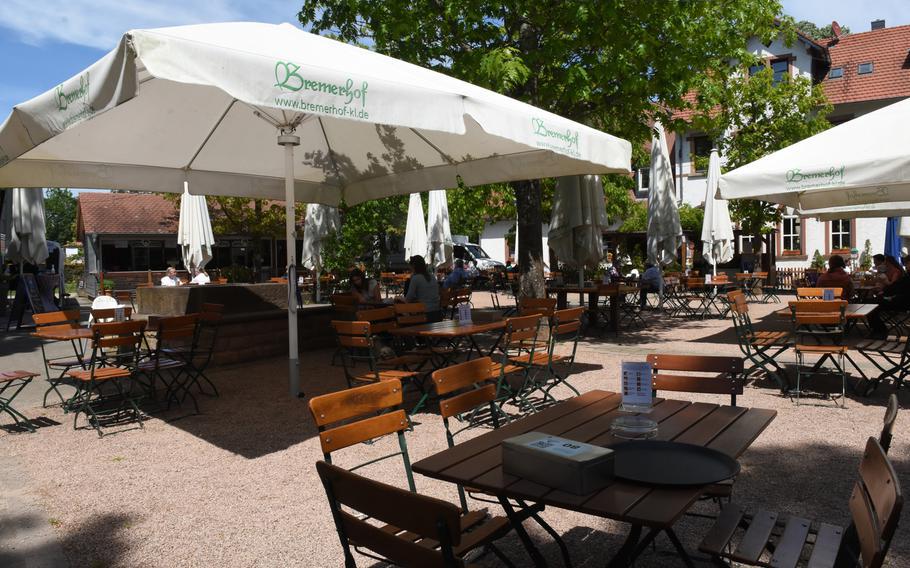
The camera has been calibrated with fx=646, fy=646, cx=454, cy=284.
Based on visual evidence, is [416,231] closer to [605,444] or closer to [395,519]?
[605,444]

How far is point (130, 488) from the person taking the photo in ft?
14.6

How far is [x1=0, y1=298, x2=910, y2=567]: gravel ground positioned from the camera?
11.4 feet

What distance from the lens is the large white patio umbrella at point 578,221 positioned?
11.3 meters

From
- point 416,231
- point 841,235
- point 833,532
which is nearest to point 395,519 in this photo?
point 833,532

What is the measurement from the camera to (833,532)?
103 inches

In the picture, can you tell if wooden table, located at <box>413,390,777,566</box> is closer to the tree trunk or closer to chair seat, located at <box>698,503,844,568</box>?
chair seat, located at <box>698,503,844,568</box>

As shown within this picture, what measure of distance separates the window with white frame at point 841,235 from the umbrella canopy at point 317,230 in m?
20.3

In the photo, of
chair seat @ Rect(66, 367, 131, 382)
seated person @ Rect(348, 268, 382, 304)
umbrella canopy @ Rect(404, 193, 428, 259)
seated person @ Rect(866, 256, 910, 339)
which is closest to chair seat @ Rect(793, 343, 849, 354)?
seated person @ Rect(866, 256, 910, 339)

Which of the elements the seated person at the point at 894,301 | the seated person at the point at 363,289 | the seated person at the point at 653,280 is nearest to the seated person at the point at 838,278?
the seated person at the point at 894,301

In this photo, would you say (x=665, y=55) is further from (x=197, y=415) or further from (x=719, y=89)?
(x=197, y=415)

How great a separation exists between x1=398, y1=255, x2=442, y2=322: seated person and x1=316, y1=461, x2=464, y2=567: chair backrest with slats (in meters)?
6.53

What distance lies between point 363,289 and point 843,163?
21.2ft

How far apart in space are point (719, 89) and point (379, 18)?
5.66 m

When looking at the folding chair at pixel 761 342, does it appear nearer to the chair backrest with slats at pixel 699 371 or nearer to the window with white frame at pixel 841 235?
the chair backrest with slats at pixel 699 371
